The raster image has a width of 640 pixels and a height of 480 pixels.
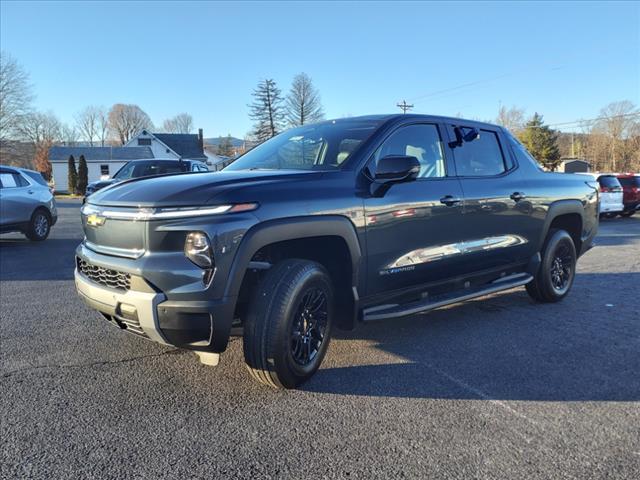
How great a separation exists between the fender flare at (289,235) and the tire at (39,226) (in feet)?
32.5

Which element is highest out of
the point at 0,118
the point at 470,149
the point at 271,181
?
the point at 0,118

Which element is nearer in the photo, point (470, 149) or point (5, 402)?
point (5, 402)

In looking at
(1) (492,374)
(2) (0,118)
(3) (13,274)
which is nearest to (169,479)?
(1) (492,374)

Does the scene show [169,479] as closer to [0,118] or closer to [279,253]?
[279,253]

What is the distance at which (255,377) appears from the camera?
3348 millimetres

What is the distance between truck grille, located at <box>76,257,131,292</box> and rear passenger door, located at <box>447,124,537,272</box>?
9.39ft

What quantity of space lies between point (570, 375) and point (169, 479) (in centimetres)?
285

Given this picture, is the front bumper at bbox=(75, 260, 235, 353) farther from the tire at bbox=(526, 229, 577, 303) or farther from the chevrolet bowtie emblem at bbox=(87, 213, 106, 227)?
the tire at bbox=(526, 229, 577, 303)

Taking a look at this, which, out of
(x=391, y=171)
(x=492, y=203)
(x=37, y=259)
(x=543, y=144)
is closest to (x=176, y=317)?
(x=391, y=171)

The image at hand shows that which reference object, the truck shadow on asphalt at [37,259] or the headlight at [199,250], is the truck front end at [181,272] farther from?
the truck shadow on asphalt at [37,259]

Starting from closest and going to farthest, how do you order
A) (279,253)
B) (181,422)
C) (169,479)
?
(169,479) → (181,422) → (279,253)

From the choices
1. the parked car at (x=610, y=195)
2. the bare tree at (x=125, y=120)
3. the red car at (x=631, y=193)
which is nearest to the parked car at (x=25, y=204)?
the parked car at (x=610, y=195)

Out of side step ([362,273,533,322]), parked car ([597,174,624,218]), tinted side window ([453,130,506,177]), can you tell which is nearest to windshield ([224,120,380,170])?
tinted side window ([453,130,506,177])

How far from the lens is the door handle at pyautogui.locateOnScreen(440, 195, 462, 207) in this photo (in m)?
4.22
